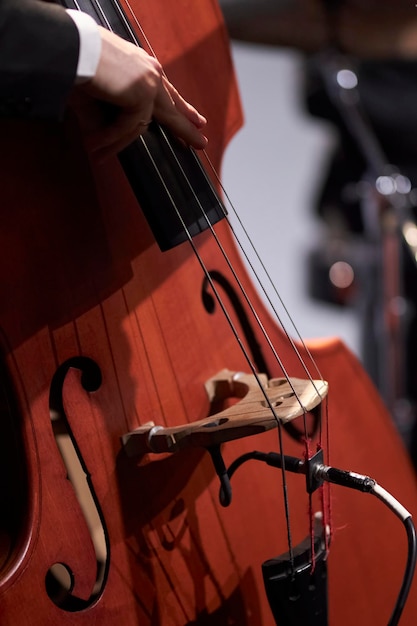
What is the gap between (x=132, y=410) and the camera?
1.96ft

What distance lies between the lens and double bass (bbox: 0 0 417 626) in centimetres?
54

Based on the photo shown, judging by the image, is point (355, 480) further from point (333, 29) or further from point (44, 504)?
point (333, 29)

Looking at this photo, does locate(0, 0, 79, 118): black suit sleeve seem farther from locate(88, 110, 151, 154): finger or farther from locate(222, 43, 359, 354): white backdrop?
locate(222, 43, 359, 354): white backdrop

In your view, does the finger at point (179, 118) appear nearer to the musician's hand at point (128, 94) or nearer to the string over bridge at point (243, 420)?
the musician's hand at point (128, 94)

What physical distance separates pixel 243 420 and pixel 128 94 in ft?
0.78

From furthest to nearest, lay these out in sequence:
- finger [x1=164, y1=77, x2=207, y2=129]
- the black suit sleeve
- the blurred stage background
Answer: the blurred stage background
finger [x1=164, y1=77, x2=207, y2=129]
the black suit sleeve

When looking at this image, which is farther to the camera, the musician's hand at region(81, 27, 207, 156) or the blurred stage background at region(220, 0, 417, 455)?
the blurred stage background at region(220, 0, 417, 455)

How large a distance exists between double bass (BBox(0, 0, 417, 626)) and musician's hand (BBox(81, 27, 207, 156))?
4cm

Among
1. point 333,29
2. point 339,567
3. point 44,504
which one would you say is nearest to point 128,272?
point 44,504

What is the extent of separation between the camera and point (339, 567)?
0.70 metres

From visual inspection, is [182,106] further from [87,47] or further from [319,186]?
[319,186]

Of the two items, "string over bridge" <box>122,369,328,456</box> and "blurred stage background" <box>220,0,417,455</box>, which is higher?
"blurred stage background" <box>220,0,417,455</box>

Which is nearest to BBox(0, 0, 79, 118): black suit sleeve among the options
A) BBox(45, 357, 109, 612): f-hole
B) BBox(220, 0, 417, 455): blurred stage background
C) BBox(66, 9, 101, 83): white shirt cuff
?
BBox(66, 9, 101, 83): white shirt cuff

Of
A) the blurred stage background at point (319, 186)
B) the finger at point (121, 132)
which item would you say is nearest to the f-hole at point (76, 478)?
the finger at point (121, 132)
